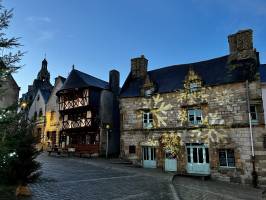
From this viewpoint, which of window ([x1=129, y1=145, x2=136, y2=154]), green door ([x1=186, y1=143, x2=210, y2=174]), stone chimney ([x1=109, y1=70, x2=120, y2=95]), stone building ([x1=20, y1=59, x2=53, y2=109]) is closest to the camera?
green door ([x1=186, y1=143, x2=210, y2=174])

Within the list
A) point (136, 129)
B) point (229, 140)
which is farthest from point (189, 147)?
point (136, 129)

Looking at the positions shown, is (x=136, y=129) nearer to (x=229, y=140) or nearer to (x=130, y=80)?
(x=130, y=80)

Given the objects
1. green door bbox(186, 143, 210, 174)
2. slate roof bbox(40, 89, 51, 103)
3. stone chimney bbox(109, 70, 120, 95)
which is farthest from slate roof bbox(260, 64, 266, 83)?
slate roof bbox(40, 89, 51, 103)

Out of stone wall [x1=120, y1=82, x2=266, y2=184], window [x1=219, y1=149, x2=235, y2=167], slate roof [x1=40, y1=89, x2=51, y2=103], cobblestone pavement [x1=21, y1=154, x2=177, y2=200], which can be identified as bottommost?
cobblestone pavement [x1=21, y1=154, x2=177, y2=200]

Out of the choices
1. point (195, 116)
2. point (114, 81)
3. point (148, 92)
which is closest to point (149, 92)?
point (148, 92)

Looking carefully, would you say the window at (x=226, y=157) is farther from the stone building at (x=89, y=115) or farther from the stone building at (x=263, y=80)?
the stone building at (x=89, y=115)

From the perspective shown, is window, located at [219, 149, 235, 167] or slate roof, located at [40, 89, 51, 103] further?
slate roof, located at [40, 89, 51, 103]

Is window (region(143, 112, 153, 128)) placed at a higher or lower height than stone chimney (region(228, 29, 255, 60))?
lower

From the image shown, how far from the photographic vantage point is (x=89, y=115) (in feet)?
90.9

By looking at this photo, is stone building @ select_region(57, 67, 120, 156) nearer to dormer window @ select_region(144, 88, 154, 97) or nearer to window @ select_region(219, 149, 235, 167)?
dormer window @ select_region(144, 88, 154, 97)

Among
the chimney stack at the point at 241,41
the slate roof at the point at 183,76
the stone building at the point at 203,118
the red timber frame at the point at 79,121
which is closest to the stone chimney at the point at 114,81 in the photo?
the red timber frame at the point at 79,121

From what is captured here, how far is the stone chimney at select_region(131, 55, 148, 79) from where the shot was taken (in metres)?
24.9

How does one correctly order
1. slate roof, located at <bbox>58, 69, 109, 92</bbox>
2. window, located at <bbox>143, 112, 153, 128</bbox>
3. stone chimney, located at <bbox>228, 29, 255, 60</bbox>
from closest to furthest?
1. stone chimney, located at <bbox>228, 29, 255, 60</bbox>
2. window, located at <bbox>143, 112, 153, 128</bbox>
3. slate roof, located at <bbox>58, 69, 109, 92</bbox>

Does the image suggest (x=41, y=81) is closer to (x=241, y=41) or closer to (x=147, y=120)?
(x=147, y=120)
